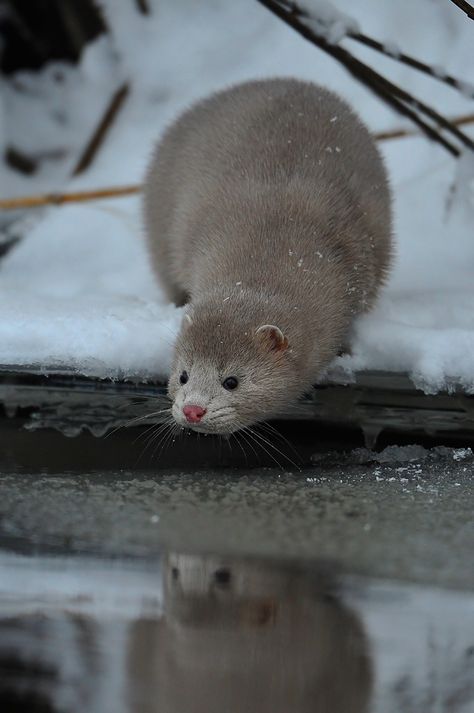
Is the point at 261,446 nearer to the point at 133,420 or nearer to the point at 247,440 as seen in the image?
the point at 247,440

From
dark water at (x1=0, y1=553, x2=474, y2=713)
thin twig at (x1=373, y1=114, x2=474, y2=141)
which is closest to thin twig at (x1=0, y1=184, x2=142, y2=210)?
thin twig at (x1=373, y1=114, x2=474, y2=141)

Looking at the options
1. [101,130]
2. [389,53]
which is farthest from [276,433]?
[101,130]

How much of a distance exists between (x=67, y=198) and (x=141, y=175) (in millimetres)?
520

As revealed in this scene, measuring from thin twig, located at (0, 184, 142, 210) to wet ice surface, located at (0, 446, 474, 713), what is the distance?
97.5 inches

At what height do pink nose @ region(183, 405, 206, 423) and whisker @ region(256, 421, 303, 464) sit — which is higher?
pink nose @ region(183, 405, 206, 423)

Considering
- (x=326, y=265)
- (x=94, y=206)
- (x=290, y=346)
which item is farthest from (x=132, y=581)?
(x=94, y=206)

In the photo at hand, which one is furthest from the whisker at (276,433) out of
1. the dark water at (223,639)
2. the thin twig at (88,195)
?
the thin twig at (88,195)

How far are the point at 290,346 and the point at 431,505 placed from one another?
72 centimetres

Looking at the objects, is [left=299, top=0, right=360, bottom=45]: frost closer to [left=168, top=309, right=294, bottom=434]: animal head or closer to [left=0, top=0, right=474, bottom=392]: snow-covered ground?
[left=0, top=0, right=474, bottom=392]: snow-covered ground

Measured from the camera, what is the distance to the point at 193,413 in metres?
4.12

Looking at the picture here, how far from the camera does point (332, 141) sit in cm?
509

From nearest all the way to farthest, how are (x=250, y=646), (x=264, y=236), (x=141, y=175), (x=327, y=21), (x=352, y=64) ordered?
(x=250, y=646)
(x=264, y=236)
(x=327, y=21)
(x=352, y=64)
(x=141, y=175)

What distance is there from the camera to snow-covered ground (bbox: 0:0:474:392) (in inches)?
181

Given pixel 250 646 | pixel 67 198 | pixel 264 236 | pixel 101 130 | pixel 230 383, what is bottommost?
pixel 250 646
